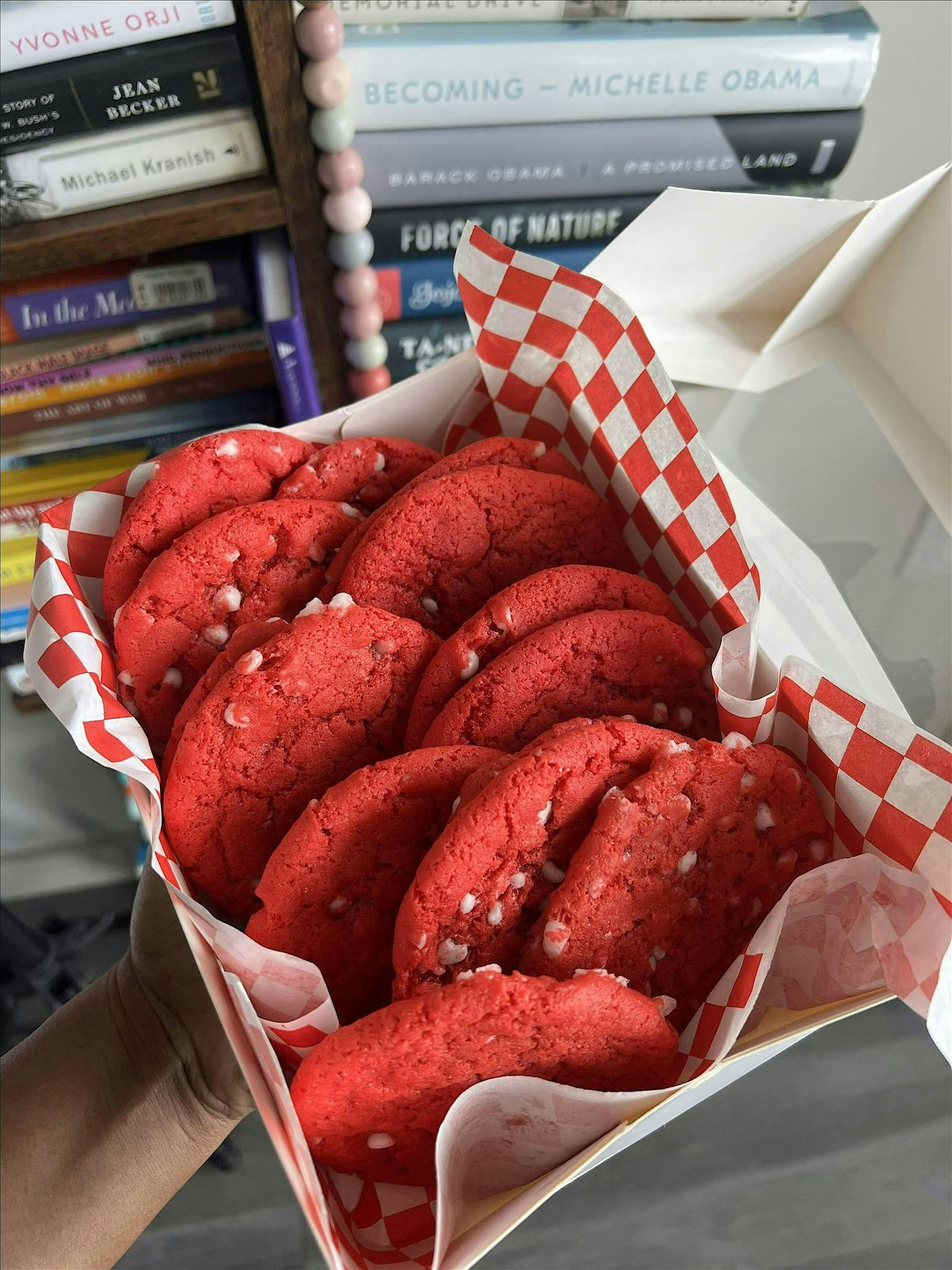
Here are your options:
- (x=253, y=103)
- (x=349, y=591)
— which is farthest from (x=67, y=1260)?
(x=253, y=103)

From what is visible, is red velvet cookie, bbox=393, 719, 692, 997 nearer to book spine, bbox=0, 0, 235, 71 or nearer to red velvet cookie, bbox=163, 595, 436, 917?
red velvet cookie, bbox=163, 595, 436, 917

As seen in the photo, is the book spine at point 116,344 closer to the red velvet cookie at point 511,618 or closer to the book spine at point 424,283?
the book spine at point 424,283

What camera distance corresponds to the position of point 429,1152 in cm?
86

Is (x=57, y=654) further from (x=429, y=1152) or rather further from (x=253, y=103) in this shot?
(x=253, y=103)

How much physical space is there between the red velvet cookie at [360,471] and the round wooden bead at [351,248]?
0.50 metres

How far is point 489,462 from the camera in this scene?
41.3 inches

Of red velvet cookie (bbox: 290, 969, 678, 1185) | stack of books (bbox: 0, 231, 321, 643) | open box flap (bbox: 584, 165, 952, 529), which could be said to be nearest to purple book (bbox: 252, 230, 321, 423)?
stack of books (bbox: 0, 231, 321, 643)

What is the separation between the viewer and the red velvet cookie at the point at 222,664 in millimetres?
901

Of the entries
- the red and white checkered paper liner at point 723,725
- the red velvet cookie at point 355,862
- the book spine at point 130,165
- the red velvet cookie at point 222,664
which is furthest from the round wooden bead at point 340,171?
the red velvet cookie at point 355,862

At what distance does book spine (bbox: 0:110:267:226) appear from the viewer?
1294 mm

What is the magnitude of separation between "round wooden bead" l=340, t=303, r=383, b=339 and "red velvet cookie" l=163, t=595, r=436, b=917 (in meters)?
0.82

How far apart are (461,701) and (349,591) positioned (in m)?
0.18

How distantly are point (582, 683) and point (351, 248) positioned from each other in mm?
910

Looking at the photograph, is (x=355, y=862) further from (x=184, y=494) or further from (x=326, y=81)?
(x=326, y=81)
